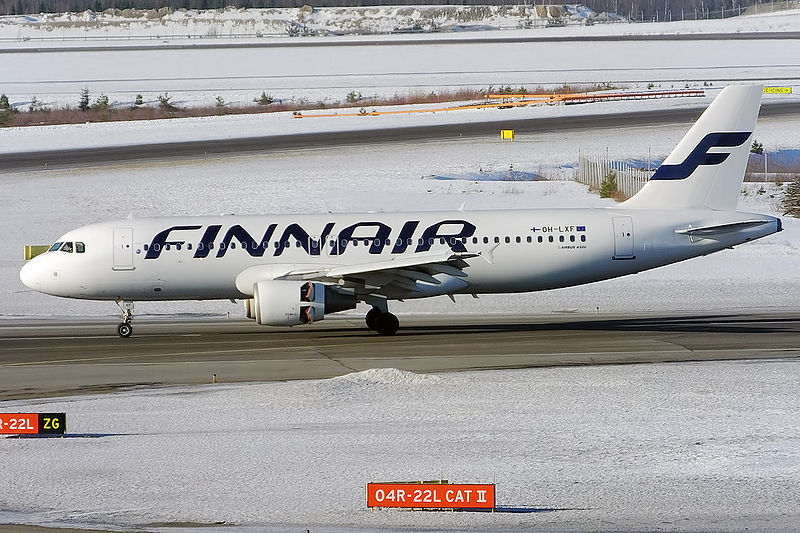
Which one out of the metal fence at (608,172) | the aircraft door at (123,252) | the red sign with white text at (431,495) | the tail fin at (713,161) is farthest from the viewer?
the metal fence at (608,172)

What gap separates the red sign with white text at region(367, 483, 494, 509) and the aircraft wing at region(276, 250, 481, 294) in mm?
18078

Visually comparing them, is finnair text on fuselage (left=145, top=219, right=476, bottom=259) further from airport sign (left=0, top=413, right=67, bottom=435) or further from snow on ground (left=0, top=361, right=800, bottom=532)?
airport sign (left=0, top=413, right=67, bottom=435)

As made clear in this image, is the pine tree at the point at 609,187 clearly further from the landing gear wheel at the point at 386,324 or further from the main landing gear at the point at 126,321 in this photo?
the main landing gear at the point at 126,321

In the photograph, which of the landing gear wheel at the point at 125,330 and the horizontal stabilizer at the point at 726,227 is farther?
the landing gear wheel at the point at 125,330

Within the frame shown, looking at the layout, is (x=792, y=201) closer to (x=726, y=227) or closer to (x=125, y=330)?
(x=726, y=227)

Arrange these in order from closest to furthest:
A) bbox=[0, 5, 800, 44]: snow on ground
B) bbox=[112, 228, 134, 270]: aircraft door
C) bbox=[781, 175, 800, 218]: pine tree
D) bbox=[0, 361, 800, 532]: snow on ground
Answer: bbox=[0, 361, 800, 532]: snow on ground
bbox=[112, 228, 134, 270]: aircraft door
bbox=[781, 175, 800, 218]: pine tree
bbox=[0, 5, 800, 44]: snow on ground

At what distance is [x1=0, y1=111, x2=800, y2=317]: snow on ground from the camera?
Result: 4234cm

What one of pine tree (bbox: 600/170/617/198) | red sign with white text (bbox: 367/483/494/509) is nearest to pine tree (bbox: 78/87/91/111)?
pine tree (bbox: 600/170/617/198)

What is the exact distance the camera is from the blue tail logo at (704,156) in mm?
36594

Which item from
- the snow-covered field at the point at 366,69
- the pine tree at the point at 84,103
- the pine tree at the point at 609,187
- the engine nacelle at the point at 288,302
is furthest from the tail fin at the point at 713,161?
the pine tree at the point at 84,103

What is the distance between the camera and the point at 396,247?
Answer: 1410 inches

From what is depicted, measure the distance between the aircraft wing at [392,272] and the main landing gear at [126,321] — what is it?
4.87m

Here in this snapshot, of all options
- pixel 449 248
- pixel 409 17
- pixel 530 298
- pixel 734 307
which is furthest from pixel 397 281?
pixel 409 17

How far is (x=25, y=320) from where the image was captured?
40719mm
